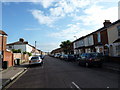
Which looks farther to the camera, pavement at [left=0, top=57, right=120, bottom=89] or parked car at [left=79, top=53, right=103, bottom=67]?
parked car at [left=79, top=53, right=103, bottom=67]

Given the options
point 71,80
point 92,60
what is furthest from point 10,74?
point 92,60

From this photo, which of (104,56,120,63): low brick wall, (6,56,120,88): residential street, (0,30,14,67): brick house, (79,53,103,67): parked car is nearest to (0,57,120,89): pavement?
(6,56,120,88): residential street

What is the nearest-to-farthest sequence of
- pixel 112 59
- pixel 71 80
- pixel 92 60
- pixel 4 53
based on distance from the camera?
pixel 71 80 → pixel 92 60 → pixel 4 53 → pixel 112 59

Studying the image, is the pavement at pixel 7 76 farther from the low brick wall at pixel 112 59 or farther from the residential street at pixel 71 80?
the low brick wall at pixel 112 59

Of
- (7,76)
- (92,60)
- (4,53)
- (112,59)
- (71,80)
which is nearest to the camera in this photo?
(71,80)

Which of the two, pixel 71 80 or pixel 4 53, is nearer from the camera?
pixel 71 80

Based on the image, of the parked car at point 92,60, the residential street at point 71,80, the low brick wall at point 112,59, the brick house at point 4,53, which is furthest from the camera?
the low brick wall at point 112,59

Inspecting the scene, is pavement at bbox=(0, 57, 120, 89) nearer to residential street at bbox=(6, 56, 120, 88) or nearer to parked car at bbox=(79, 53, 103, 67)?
residential street at bbox=(6, 56, 120, 88)

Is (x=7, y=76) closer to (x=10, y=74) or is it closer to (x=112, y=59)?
(x=10, y=74)

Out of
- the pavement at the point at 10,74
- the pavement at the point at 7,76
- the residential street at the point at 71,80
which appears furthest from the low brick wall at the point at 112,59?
the pavement at the point at 7,76

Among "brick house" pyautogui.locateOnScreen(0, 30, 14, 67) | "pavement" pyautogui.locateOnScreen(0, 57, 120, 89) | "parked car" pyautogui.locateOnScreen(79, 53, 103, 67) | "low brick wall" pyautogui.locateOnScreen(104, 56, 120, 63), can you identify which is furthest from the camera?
"low brick wall" pyautogui.locateOnScreen(104, 56, 120, 63)

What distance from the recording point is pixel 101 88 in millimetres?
6789

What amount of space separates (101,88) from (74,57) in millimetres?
24252

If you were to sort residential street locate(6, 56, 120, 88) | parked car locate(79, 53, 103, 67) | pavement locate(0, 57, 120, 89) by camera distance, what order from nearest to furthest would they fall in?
residential street locate(6, 56, 120, 88), pavement locate(0, 57, 120, 89), parked car locate(79, 53, 103, 67)
